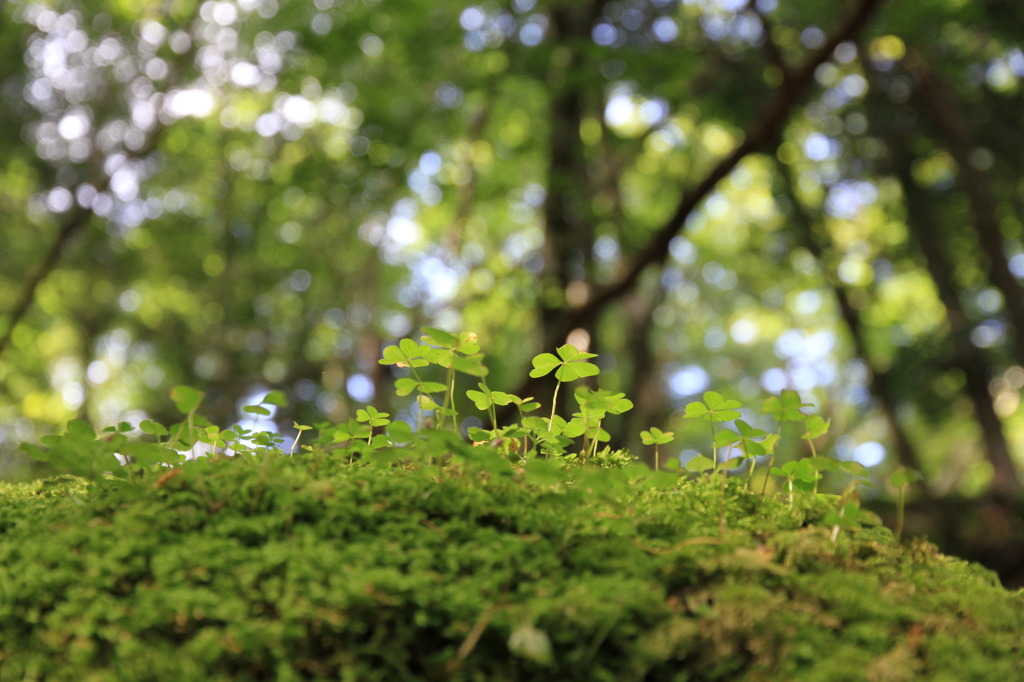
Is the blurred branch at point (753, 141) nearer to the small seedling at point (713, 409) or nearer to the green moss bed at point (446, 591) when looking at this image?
the small seedling at point (713, 409)

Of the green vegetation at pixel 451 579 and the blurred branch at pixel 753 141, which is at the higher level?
the blurred branch at pixel 753 141

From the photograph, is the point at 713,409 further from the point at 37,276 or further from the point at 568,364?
the point at 37,276

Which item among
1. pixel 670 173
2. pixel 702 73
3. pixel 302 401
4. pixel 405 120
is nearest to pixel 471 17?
pixel 405 120

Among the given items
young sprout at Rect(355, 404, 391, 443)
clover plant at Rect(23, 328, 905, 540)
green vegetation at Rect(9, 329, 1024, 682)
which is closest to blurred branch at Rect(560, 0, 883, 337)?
clover plant at Rect(23, 328, 905, 540)

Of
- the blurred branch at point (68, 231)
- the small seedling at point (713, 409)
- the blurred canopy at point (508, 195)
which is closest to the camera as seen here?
the small seedling at point (713, 409)

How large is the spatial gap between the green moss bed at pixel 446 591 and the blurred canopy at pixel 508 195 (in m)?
5.29

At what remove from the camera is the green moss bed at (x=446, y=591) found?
1199mm

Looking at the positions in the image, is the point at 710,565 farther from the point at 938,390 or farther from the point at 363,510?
the point at 938,390

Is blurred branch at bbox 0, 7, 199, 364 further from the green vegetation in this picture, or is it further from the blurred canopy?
the green vegetation

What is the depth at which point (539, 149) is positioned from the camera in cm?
1427

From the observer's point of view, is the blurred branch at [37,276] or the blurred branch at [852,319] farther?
the blurred branch at [37,276]

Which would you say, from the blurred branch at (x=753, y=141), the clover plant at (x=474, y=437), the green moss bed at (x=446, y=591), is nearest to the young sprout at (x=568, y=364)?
the clover plant at (x=474, y=437)

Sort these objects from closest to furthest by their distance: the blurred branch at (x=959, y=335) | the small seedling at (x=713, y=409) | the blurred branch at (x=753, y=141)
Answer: the small seedling at (x=713, y=409), the blurred branch at (x=753, y=141), the blurred branch at (x=959, y=335)

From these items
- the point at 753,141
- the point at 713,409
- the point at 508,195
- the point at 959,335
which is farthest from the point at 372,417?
the point at 508,195
